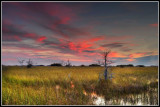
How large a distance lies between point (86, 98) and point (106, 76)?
4660mm

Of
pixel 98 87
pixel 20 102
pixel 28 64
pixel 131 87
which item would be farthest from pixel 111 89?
pixel 28 64

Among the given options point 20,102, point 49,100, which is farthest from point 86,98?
point 20,102

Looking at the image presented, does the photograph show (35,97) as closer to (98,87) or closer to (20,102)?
(20,102)

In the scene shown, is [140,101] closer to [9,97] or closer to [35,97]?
[35,97]

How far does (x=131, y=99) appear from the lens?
6996 mm

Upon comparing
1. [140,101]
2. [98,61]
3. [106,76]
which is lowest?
[140,101]

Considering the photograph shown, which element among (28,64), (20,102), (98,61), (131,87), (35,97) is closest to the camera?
(20,102)

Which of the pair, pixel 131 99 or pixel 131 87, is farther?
pixel 131 87

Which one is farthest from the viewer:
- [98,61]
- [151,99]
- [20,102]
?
[98,61]

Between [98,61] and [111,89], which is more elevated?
[98,61]

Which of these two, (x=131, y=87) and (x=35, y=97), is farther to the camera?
(x=131, y=87)

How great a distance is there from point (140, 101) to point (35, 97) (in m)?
5.67

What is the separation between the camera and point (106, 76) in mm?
11188

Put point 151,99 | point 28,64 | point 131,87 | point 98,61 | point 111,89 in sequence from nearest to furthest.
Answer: point 151,99 < point 111,89 < point 131,87 < point 98,61 < point 28,64
